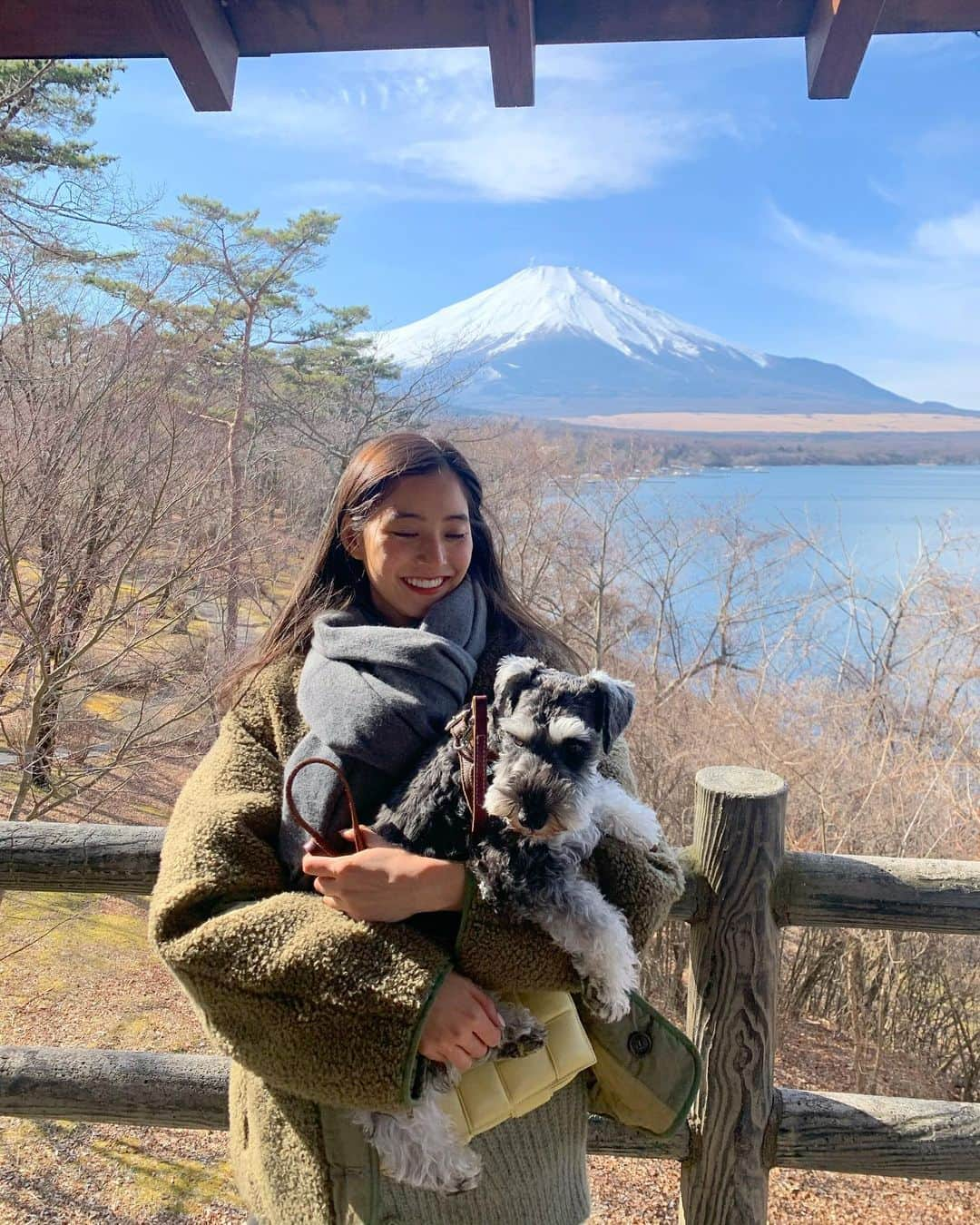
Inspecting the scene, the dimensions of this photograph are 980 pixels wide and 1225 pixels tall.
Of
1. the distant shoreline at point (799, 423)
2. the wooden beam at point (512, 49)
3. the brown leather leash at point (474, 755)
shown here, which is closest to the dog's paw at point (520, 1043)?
the brown leather leash at point (474, 755)

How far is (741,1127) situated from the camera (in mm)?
2133

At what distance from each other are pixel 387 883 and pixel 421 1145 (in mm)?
467

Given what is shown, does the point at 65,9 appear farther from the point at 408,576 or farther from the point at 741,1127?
the point at 741,1127

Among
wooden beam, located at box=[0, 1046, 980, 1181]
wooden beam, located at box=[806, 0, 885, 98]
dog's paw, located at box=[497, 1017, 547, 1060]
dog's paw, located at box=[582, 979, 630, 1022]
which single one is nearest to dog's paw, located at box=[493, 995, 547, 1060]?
dog's paw, located at box=[497, 1017, 547, 1060]

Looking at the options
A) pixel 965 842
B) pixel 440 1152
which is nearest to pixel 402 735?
pixel 440 1152

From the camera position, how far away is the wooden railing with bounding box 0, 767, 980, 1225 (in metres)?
2.08

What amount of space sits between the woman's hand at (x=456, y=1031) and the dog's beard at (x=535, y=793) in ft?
1.09

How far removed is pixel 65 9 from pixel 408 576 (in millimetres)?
1367

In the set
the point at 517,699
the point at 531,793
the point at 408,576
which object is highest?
the point at 408,576

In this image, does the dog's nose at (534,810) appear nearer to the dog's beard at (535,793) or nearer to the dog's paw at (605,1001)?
the dog's beard at (535,793)

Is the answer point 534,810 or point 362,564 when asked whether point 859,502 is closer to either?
point 362,564

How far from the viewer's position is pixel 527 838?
4.84ft

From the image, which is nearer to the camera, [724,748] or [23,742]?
[23,742]

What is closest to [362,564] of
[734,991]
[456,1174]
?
[456,1174]
